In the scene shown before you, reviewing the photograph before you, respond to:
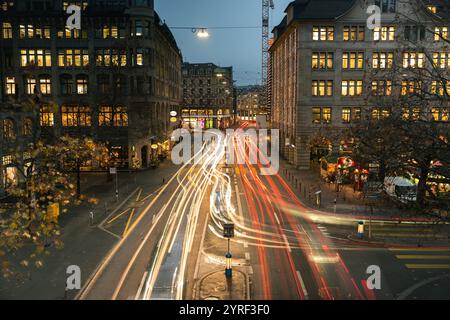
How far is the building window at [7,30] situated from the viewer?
164 ft

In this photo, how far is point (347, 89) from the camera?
165ft

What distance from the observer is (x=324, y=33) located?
5031 cm

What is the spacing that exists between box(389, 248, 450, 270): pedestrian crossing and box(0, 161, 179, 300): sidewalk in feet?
47.8

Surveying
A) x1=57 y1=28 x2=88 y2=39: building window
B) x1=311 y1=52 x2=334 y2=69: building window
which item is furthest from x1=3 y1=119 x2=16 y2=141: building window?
x1=311 y1=52 x2=334 y2=69: building window

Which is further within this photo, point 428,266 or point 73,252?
point 73,252

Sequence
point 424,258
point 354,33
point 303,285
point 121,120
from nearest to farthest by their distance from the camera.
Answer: point 303,285, point 424,258, point 354,33, point 121,120

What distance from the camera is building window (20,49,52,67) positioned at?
50375 millimetres

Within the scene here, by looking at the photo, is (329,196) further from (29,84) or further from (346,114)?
(29,84)

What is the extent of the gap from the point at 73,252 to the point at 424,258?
17247 millimetres

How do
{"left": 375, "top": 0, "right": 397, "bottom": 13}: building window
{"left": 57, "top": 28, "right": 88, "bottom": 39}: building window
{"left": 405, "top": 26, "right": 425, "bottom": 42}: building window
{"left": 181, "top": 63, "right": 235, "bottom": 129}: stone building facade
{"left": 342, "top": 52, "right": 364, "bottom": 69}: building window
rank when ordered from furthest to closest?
{"left": 181, "top": 63, "right": 235, "bottom": 129}: stone building facade, {"left": 57, "top": 28, "right": 88, "bottom": 39}: building window, {"left": 342, "top": 52, "right": 364, "bottom": 69}: building window, {"left": 375, "top": 0, "right": 397, "bottom": 13}: building window, {"left": 405, "top": 26, "right": 425, "bottom": 42}: building window

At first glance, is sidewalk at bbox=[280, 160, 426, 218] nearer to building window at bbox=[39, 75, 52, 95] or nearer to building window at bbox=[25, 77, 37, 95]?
building window at bbox=[39, 75, 52, 95]

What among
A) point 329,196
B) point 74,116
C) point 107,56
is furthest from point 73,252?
point 107,56

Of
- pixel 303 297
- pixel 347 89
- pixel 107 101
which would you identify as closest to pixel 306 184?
pixel 347 89

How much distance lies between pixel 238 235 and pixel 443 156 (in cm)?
1432
